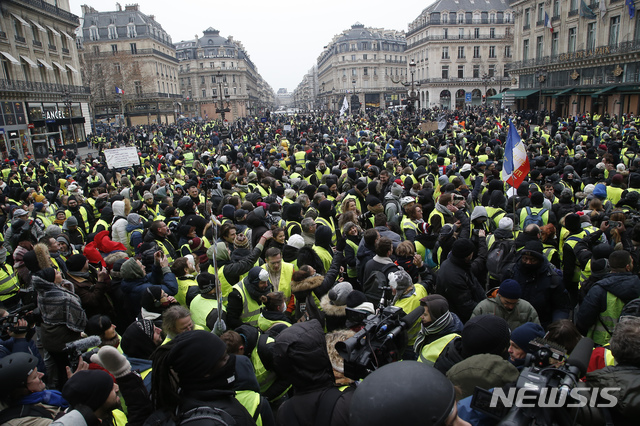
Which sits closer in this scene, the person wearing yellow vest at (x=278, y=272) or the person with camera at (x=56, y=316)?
the person with camera at (x=56, y=316)

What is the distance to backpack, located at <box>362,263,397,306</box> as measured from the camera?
437 cm

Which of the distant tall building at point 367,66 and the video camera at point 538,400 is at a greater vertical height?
the distant tall building at point 367,66

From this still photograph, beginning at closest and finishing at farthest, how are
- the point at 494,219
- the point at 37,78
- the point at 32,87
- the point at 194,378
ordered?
the point at 194,378
the point at 494,219
the point at 32,87
the point at 37,78

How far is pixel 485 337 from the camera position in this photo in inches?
108

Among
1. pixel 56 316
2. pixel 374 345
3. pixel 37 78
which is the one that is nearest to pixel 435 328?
pixel 374 345

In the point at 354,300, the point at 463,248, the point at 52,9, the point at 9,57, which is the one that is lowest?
the point at 354,300

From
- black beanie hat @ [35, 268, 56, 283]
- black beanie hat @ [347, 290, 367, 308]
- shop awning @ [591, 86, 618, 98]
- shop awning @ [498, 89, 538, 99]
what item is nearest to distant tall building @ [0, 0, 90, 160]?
black beanie hat @ [35, 268, 56, 283]

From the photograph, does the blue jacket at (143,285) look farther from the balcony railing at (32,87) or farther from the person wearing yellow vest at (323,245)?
the balcony railing at (32,87)

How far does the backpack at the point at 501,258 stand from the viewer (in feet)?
15.9

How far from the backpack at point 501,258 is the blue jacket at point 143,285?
3752mm

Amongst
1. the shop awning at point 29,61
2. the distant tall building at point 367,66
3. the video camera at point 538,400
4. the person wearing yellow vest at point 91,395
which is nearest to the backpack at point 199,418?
the person wearing yellow vest at point 91,395

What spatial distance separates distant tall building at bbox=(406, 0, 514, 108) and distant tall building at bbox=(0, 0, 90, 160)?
51186 millimetres

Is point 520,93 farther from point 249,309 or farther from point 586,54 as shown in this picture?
point 249,309

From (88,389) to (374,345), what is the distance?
70.6 inches
